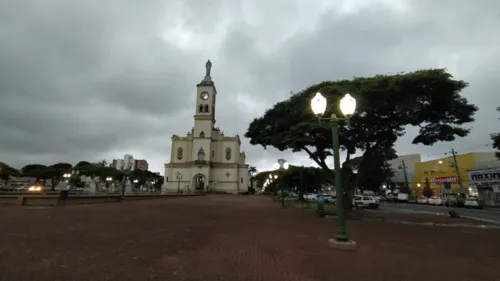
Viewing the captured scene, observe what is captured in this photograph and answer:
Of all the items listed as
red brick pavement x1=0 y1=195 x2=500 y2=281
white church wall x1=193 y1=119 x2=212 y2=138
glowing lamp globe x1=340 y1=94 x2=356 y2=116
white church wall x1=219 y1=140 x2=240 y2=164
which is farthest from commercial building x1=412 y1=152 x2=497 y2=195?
white church wall x1=193 y1=119 x2=212 y2=138

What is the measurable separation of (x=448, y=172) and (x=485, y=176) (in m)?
14.7

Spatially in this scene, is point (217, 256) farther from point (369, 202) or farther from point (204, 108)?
point (204, 108)

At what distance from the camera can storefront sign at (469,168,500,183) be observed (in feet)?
125

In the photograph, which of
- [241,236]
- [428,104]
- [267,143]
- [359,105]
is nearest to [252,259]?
[241,236]

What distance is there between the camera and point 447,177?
53.0 m

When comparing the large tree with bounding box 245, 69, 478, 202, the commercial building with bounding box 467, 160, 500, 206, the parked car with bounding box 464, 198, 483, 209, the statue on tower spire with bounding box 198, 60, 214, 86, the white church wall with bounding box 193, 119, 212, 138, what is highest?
the statue on tower spire with bounding box 198, 60, 214, 86

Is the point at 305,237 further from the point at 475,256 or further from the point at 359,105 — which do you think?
the point at 359,105

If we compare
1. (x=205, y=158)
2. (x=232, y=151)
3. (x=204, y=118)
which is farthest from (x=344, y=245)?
(x=204, y=118)

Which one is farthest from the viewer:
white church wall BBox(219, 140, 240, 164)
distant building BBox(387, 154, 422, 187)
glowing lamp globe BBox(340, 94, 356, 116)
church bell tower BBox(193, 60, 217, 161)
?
white church wall BBox(219, 140, 240, 164)

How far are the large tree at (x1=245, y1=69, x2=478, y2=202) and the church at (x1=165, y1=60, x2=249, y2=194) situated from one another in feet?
168

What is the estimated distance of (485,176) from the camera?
40.2m

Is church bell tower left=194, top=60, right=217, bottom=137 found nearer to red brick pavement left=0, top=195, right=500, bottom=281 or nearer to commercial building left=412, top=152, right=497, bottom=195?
commercial building left=412, top=152, right=497, bottom=195

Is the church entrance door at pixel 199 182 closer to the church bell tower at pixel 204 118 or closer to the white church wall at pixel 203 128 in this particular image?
the church bell tower at pixel 204 118

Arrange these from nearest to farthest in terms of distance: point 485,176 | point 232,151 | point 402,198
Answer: point 485,176, point 402,198, point 232,151
